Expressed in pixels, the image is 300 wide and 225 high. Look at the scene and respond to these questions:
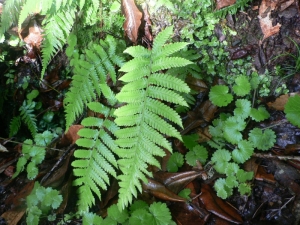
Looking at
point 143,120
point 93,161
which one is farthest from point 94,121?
point 143,120

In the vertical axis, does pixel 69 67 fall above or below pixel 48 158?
above

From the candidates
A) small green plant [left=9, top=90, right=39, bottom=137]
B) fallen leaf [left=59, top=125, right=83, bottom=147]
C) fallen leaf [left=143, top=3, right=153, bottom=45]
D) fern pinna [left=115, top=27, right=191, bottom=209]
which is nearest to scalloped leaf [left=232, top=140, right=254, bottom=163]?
fern pinna [left=115, top=27, right=191, bottom=209]

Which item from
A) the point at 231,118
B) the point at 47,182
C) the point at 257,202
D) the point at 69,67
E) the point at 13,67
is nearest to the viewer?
the point at 257,202

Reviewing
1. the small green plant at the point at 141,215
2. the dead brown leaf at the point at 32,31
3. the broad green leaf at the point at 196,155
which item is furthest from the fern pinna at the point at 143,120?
the dead brown leaf at the point at 32,31

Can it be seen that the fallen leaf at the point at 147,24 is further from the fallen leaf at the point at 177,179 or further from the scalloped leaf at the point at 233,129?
the fallen leaf at the point at 177,179

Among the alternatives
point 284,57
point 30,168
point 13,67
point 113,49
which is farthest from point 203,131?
point 13,67

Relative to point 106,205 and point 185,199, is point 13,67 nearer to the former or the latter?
point 106,205

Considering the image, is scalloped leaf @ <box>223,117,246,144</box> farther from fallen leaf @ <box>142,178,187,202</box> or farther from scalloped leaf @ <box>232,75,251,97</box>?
fallen leaf @ <box>142,178,187,202</box>
